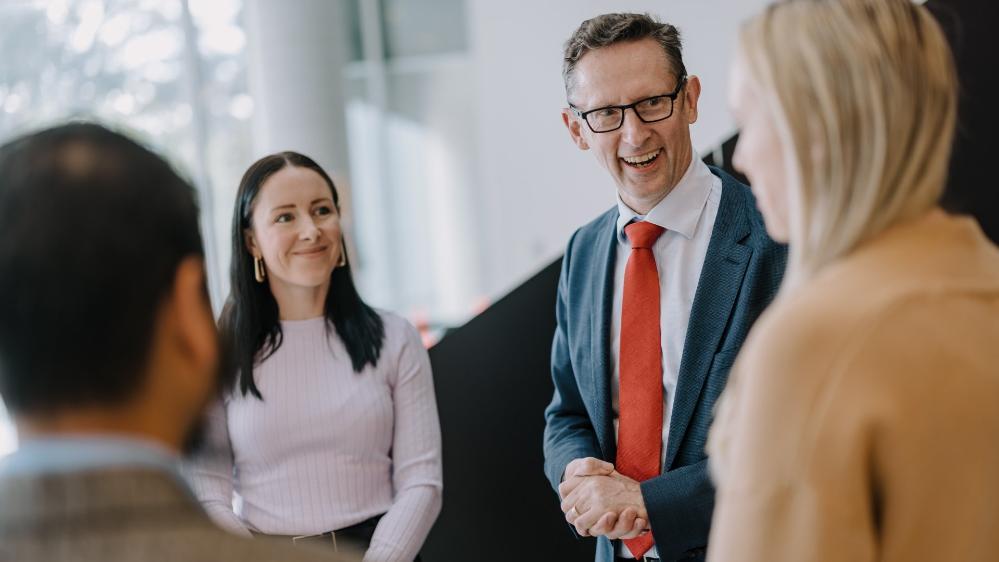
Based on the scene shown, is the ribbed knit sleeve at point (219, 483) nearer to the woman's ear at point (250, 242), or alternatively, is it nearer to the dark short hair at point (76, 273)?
the woman's ear at point (250, 242)

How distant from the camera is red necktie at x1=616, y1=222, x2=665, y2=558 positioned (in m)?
2.02

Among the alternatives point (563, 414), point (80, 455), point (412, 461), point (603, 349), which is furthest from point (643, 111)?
point (80, 455)

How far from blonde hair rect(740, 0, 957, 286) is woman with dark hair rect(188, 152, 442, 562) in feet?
4.65

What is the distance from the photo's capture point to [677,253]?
2.11 metres

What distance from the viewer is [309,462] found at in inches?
87.2

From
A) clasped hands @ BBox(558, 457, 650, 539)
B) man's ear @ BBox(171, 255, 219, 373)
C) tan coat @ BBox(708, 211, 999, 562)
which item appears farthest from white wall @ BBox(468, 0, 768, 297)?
man's ear @ BBox(171, 255, 219, 373)

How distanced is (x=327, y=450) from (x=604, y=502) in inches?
25.4

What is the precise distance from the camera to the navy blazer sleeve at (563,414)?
2.16 m

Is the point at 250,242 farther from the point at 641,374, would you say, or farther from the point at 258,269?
the point at 641,374

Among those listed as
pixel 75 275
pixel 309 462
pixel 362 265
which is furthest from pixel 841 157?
pixel 362 265

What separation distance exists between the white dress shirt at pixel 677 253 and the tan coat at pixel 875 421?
1075 mm

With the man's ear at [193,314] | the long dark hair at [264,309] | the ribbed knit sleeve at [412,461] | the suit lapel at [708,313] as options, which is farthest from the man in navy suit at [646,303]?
the man's ear at [193,314]

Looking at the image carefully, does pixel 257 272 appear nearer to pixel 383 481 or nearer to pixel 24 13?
pixel 383 481

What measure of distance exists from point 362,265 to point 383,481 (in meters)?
6.67
